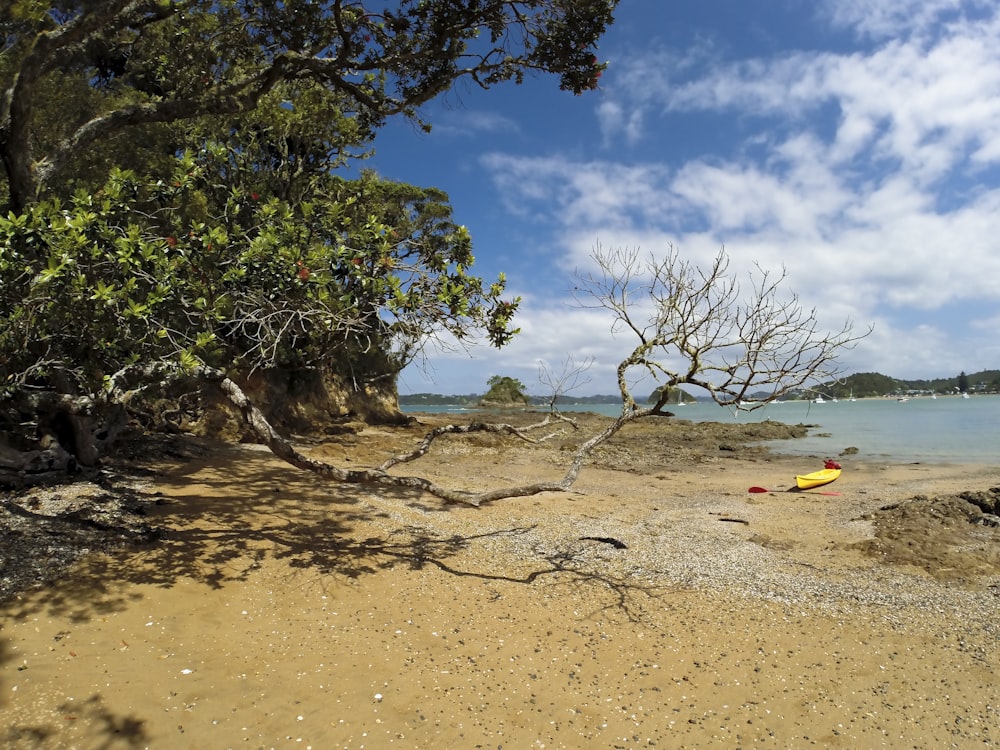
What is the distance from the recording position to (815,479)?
16.2m

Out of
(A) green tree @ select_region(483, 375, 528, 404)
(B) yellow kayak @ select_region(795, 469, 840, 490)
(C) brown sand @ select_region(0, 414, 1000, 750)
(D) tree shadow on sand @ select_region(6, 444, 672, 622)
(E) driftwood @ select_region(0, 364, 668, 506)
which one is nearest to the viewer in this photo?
(C) brown sand @ select_region(0, 414, 1000, 750)

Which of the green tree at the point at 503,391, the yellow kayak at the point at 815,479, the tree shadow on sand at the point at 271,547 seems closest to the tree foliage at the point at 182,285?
the tree shadow on sand at the point at 271,547

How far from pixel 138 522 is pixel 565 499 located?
→ 7793mm

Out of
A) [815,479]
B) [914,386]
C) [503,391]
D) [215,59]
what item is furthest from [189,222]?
[914,386]

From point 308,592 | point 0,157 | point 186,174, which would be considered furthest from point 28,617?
point 0,157

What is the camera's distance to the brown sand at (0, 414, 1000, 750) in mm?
3938

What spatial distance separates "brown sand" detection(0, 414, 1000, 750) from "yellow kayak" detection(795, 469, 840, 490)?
289 inches

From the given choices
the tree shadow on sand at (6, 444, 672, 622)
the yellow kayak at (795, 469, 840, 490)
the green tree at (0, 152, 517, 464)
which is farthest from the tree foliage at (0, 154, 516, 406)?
the yellow kayak at (795, 469, 840, 490)

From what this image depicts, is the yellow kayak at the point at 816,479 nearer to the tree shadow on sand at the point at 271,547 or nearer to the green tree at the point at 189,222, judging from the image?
the tree shadow on sand at the point at 271,547

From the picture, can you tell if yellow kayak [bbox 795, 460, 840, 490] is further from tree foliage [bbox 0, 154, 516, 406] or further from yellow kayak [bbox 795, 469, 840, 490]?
tree foliage [bbox 0, 154, 516, 406]

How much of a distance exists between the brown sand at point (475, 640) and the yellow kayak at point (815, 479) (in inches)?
289

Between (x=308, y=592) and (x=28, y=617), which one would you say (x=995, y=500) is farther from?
(x=28, y=617)

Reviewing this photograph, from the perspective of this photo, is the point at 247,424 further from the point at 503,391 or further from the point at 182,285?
the point at 503,391

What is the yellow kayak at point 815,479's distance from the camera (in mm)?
15977
